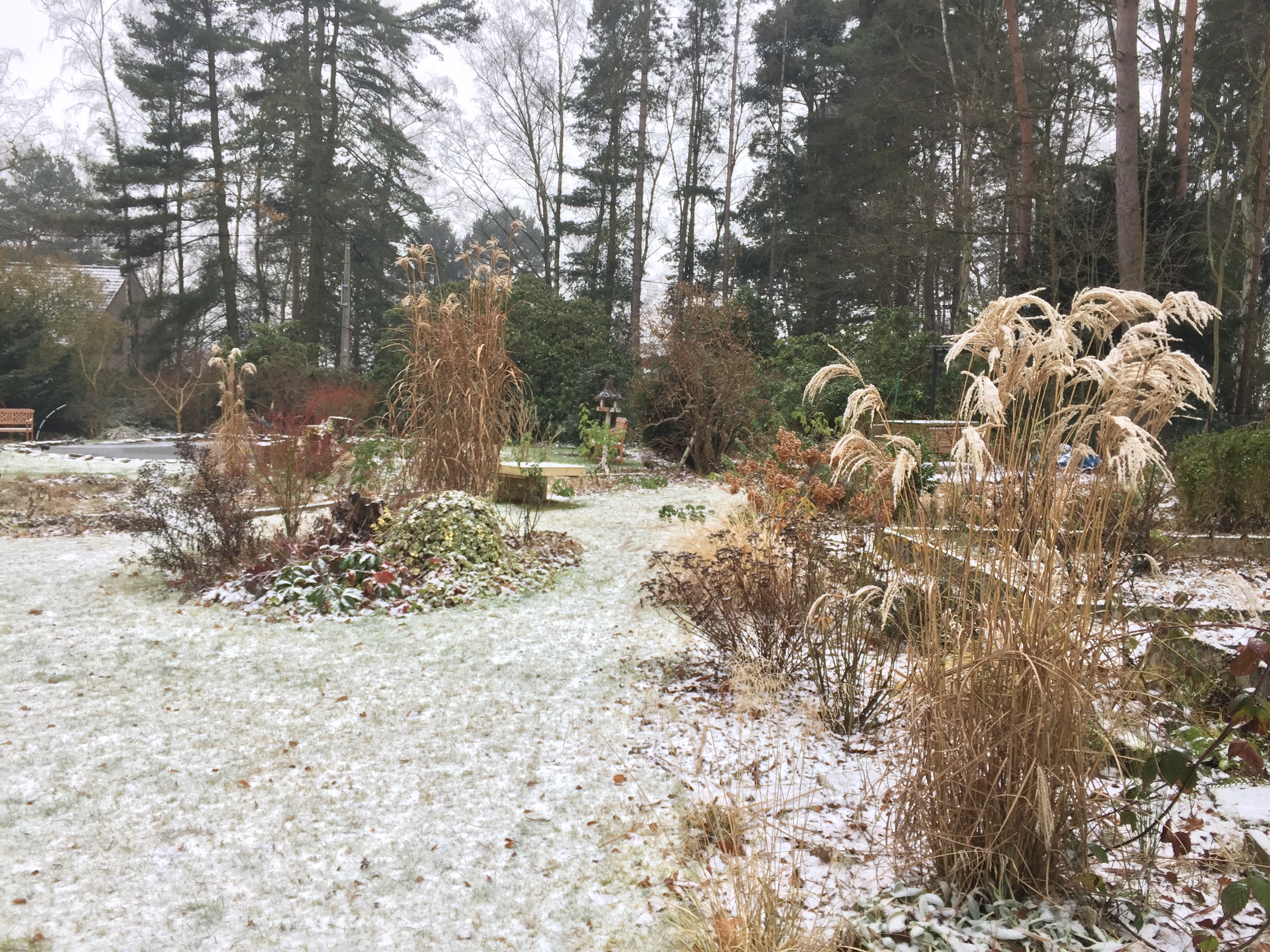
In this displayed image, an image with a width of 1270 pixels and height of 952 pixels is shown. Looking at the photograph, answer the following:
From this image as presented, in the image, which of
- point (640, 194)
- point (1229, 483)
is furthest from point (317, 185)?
point (1229, 483)

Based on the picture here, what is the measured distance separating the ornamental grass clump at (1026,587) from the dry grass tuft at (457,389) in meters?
4.63

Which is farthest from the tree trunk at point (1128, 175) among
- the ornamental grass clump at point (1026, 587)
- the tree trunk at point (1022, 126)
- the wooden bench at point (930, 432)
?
the ornamental grass clump at point (1026, 587)

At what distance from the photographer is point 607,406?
1279cm

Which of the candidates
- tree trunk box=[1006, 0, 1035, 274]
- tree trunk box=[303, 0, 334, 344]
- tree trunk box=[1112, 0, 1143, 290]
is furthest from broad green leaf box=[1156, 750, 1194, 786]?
tree trunk box=[303, 0, 334, 344]

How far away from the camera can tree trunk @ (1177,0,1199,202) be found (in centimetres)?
1245

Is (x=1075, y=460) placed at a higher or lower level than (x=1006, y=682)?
higher

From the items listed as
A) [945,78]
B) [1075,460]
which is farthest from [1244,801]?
[945,78]

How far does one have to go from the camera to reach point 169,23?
20.3m

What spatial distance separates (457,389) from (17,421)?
42.1 feet

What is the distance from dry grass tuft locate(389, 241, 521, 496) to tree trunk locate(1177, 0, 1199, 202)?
445 inches

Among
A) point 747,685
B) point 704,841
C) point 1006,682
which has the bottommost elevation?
point 704,841

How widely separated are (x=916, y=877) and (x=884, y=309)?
14.3 meters

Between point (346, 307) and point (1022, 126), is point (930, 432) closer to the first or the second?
point (1022, 126)

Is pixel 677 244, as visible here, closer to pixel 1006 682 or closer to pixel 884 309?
pixel 884 309
